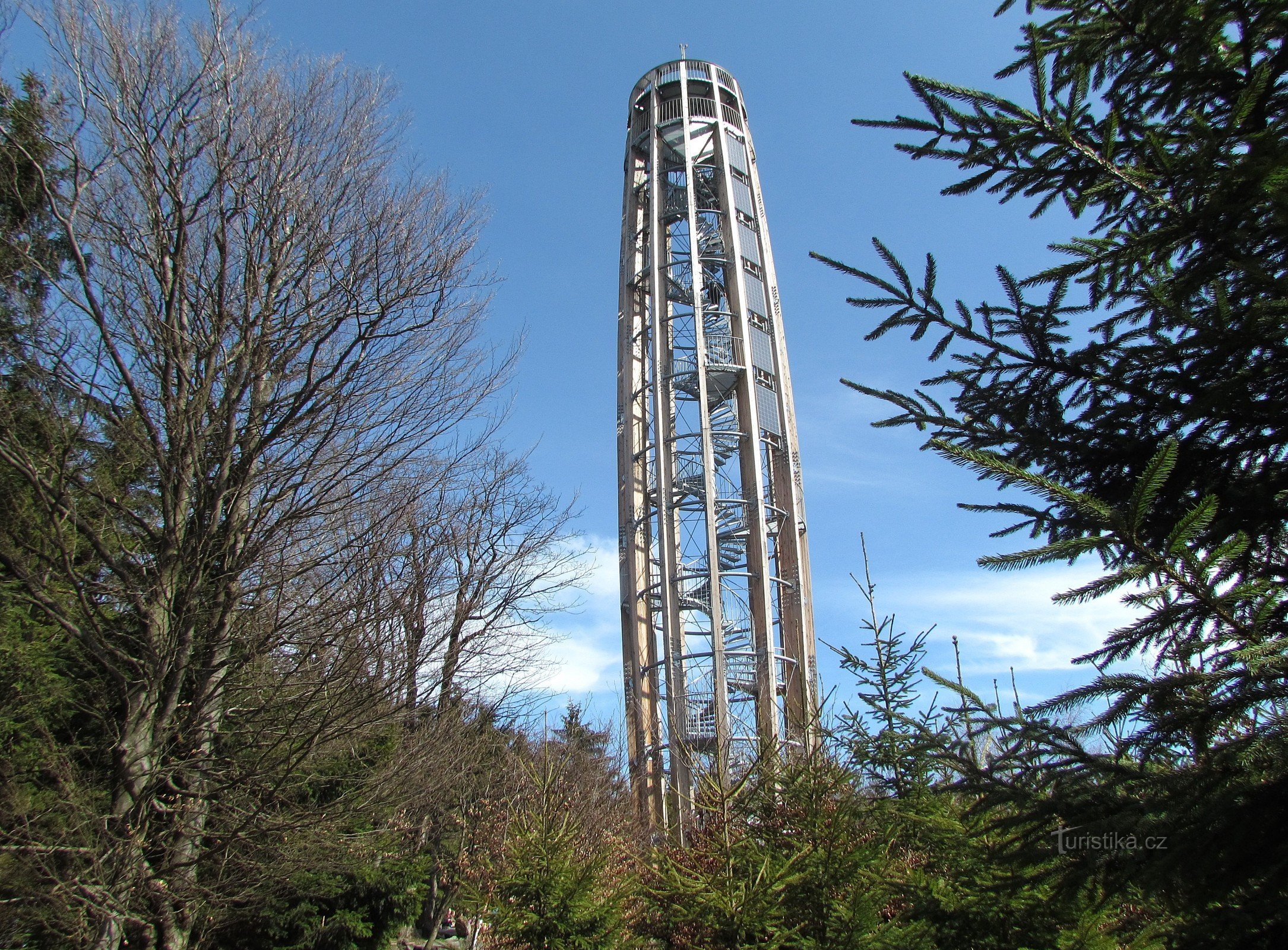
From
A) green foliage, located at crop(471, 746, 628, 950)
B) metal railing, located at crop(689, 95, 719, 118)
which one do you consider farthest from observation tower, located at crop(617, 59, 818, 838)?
green foliage, located at crop(471, 746, 628, 950)

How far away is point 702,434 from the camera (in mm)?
20109

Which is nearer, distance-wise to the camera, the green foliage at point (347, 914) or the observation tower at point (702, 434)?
the green foliage at point (347, 914)

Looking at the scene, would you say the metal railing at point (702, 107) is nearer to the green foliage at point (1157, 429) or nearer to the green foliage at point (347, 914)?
the green foliage at point (347, 914)

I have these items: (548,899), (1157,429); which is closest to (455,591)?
(548,899)

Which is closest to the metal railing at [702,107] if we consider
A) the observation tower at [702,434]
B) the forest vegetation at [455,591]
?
the observation tower at [702,434]

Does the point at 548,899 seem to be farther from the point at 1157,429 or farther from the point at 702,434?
the point at 702,434

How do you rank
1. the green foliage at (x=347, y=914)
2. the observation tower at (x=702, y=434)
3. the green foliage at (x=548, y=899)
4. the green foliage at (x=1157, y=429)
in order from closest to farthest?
the green foliage at (x=1157, y=429)
the green foliage at (x=548, y=899)
the green foliage at (x=347, y=914)
the observation tower at (x=702, y=434)

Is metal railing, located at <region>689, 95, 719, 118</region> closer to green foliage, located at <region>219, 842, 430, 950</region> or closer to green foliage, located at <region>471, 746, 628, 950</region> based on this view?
green foliage, located at <region>219, 842, 430, 950</region>

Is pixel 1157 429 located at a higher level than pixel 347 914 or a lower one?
higher

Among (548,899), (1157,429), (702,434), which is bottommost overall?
(548,899)

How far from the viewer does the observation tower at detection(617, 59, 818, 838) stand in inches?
749

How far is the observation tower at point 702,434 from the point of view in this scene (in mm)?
19016

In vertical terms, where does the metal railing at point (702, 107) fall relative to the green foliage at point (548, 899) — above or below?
above

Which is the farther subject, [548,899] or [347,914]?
[347,914]
